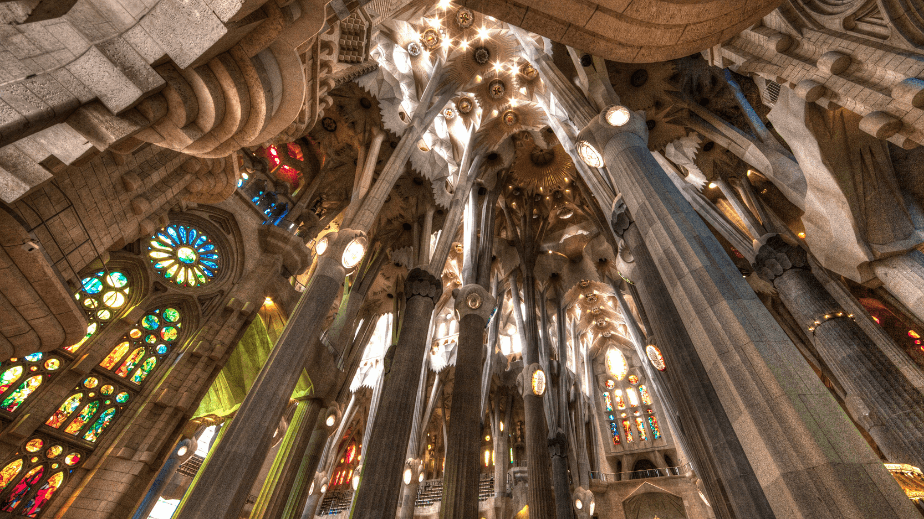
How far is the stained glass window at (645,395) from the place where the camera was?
21.1 m

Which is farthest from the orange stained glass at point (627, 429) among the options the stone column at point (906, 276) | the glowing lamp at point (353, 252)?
the glowing lamp at point (353, 252)

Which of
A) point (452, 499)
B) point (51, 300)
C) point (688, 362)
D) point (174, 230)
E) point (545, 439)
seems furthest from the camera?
point (545, 439)

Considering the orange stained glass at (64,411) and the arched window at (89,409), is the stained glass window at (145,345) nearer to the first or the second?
the arched window at (89,409)

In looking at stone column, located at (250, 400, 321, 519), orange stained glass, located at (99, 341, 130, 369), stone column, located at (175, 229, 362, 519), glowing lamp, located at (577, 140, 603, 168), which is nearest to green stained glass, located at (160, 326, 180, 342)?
orange stained glass, located at (99, 341, 130, 369)

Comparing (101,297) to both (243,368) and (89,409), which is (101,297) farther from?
(243,368)

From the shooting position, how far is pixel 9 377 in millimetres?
6812

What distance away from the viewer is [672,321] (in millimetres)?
6691

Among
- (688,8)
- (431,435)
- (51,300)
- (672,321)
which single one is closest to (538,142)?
(672,321)

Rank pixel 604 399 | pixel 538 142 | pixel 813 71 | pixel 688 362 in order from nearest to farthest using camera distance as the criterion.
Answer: pixel 813 71 < pixel 688 362 < pixel 538 142 < pixel 604 399

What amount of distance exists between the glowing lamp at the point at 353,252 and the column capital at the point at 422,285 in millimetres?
2221

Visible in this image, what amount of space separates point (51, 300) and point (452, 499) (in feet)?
22.9

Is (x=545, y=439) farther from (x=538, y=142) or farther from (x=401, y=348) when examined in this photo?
(x=538, y=142)

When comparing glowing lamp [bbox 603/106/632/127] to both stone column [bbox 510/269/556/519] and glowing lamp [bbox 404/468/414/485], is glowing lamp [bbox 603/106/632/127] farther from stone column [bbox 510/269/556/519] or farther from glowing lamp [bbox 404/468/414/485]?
glowing lamp [bbox 404/468/414/485]

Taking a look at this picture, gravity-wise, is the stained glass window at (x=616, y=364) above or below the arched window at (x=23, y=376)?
above
